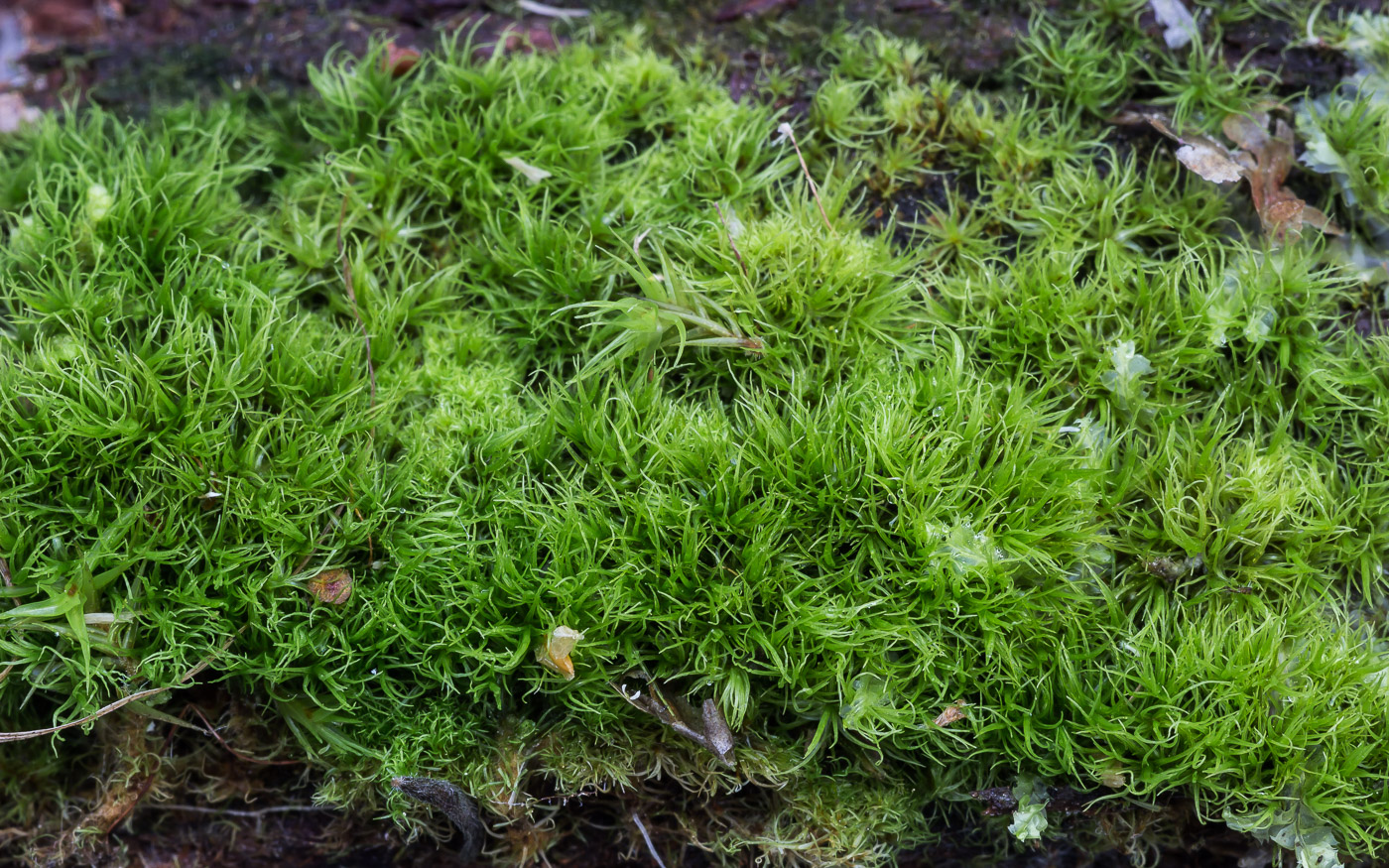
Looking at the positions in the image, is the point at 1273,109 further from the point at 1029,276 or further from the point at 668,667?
the point at 668,667

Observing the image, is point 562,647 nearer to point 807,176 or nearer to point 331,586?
point 331,586

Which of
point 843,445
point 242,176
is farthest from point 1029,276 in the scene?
point 242,176

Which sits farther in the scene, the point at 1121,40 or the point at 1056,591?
the point at 1121,40

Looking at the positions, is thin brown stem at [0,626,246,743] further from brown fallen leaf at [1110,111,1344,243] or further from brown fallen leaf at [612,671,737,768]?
brown fallen leaf at [1110,111,1344,243]

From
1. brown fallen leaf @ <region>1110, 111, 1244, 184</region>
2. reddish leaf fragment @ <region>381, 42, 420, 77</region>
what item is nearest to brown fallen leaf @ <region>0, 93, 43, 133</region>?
reddish leaf fragment @ <region>381, 42, 420, 77</region>

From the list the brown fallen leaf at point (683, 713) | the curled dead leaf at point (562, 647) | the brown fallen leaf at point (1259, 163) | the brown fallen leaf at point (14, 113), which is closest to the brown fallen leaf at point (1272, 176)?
the brown fallen leaf at point (1259, 163)

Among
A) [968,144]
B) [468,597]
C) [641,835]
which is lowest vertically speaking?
[641,835]

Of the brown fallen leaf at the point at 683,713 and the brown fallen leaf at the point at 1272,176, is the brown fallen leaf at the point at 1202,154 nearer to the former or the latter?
the brown fallen leaf at the point at 1272,176
